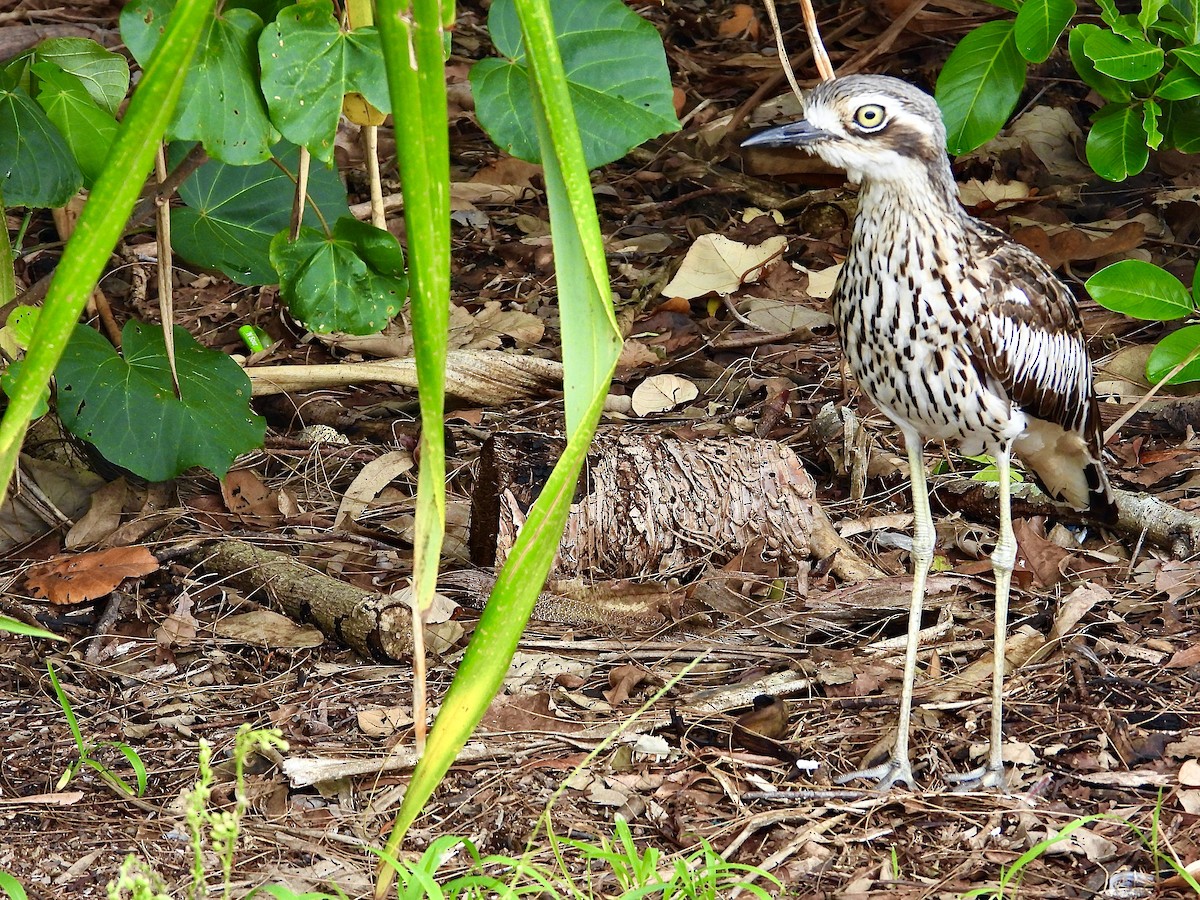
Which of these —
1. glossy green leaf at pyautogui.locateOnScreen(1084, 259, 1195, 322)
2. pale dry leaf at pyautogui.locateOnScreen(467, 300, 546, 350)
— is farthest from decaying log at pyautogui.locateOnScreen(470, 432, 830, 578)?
pale dry leaf at pyautogui.locateOnScreen(467, 300, 546, 350)

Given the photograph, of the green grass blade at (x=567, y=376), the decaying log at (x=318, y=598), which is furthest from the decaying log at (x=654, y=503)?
the green grass blade at (x=567, y=376)

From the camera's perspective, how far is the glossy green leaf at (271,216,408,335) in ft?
9.69

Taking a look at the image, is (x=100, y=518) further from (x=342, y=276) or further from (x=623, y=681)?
(x=623, y=681)

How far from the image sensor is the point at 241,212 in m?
3.62

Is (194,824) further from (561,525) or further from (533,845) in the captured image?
(533,845)

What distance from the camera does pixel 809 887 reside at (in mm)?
2443

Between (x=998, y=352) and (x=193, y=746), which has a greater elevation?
(x=998, y=352)

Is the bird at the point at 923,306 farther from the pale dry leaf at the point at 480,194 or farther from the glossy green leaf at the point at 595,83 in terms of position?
the pale dry leaf at the point at 480,194

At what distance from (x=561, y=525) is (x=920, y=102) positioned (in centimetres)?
153

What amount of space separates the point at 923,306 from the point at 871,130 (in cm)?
39

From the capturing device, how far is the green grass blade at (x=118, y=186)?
148 centimetres

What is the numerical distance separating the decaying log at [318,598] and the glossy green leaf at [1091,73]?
2.41m

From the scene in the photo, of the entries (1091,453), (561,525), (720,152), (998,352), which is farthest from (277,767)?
(720,152)

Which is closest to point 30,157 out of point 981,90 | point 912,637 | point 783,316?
point 912,637
